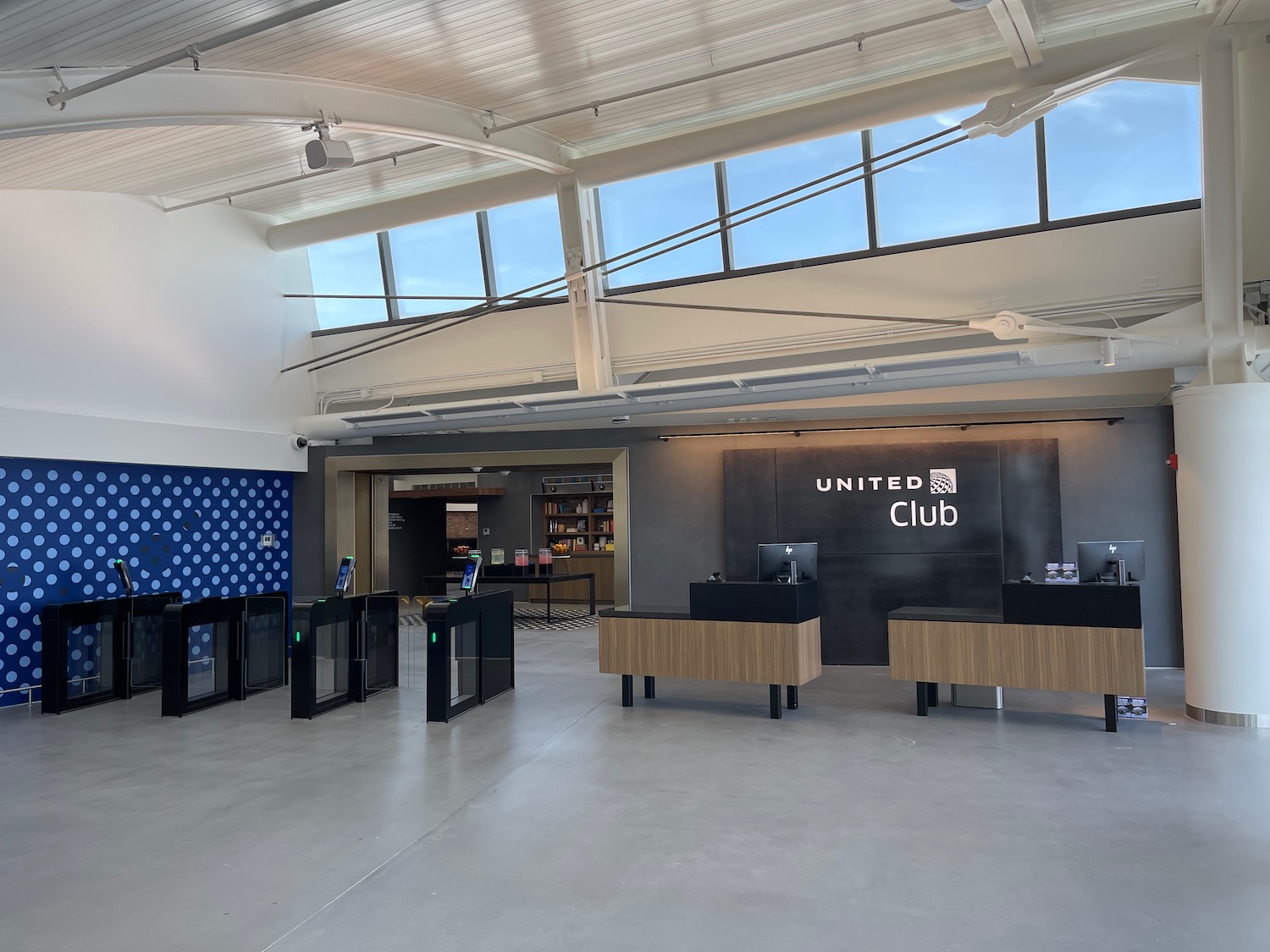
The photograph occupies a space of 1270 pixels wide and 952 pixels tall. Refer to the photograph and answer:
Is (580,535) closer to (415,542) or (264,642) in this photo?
(415,542)

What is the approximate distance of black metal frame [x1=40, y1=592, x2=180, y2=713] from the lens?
790 cm

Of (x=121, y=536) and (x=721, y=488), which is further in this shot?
(x=721, y=488)

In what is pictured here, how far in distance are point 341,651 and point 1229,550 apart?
7486 millimetres

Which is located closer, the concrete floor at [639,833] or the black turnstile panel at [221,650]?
the concrete floor at [639,833]

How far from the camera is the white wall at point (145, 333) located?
26.1ft

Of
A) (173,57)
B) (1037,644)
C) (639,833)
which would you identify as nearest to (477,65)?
(173,57)

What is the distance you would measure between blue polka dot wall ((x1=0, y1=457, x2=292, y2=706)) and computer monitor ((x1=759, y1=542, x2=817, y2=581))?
697 cm

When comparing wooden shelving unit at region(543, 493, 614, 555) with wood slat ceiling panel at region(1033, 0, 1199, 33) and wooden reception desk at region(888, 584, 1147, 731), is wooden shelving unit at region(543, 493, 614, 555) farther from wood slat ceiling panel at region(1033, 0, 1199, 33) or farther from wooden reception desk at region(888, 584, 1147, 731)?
wood slat ceiling panel at region(1033, 0, 1199, 33)

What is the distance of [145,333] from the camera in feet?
29.8

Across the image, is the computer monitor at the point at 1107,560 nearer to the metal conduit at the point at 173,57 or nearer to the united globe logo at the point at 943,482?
the united globe logo at the point at 943,482

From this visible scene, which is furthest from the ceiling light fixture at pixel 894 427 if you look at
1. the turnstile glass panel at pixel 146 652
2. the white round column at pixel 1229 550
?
the turnstile glass panel at pixel 146 652

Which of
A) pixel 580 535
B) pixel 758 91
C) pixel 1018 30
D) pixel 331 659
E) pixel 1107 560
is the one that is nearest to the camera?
pixel 1018 30

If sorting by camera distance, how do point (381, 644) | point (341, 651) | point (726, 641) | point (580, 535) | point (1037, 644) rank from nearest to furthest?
point (1037, 644) → point (726, 641) → point (341, 651) → point (381, 644) → point (580, 535)

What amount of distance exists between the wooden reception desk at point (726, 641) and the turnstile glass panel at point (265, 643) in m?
3.63
